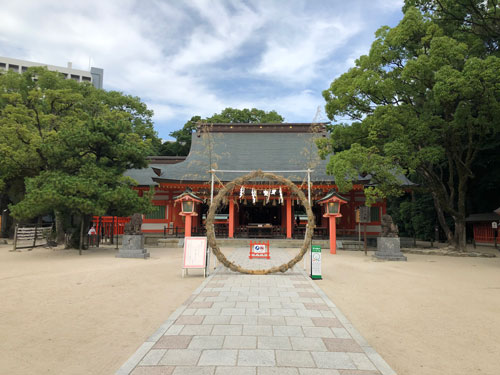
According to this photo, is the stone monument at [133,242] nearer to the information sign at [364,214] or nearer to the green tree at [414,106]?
the green tree at [414,106]

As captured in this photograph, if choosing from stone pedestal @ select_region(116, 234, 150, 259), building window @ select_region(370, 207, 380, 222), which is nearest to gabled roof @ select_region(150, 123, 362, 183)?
building window @ select_region(370, 207, 380, 222)

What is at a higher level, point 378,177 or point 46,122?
point 46,122

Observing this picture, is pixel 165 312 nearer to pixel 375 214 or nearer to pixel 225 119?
pixel 375 214

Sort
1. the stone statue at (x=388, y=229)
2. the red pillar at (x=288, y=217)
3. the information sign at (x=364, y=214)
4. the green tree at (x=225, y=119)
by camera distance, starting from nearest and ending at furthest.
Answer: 1. the stone statue at (x=388, y=229)
2. the information sign at (x=364, y=214)
3. the red pillar at (x=288, y=217)
4. the green tree at (x=225, y=119)

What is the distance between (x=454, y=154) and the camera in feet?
43.4

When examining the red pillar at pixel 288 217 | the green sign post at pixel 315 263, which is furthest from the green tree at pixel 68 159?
the red pillar at pixel 288 217

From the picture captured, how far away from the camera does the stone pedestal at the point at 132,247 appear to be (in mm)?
11594

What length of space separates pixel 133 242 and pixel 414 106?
1395 centimetres

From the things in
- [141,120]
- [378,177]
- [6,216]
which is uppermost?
[141,120]

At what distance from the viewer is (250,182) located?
1711cm

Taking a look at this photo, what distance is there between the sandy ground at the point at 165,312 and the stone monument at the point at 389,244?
1853 mm

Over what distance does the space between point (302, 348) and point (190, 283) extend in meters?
4.28

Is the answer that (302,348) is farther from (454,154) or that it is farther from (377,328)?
(454,154)

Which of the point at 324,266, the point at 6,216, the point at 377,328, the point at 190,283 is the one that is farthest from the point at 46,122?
the point at 377,328
